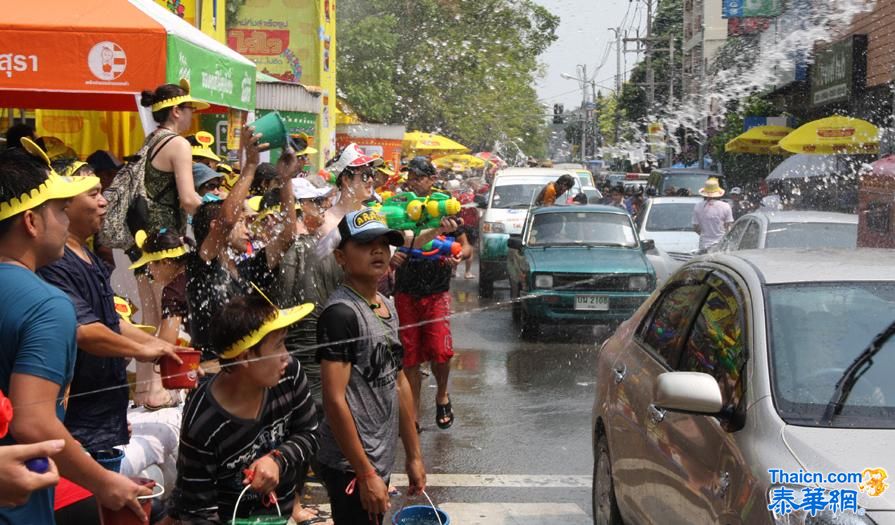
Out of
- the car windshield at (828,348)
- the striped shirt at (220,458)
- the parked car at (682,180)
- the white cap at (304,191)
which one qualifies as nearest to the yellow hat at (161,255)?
the white cap at (304,191)

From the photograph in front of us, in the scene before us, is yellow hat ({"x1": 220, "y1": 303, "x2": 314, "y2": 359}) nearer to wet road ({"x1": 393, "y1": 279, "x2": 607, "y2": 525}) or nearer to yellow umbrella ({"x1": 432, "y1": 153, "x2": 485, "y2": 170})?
wet road ({"x1": 393, "y1": 279, "x2": 607, "y2": 525})

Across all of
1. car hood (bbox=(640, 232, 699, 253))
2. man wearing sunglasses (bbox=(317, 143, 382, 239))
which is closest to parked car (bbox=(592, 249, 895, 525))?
man wearing sunglasses (bbox=(317, 143, 382, 239))

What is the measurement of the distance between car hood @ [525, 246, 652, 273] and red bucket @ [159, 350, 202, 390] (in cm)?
859

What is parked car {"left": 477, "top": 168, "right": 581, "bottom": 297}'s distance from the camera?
680 inches

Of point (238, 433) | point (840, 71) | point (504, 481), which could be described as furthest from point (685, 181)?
point (238, 433)

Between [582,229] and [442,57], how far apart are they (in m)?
8.86

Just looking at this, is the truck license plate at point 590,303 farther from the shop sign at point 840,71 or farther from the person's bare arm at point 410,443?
the shop sign at point 840,71

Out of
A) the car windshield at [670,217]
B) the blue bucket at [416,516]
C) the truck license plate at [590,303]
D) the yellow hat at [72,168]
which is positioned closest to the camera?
the blue bucket at [416,516]

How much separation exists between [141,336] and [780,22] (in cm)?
1872

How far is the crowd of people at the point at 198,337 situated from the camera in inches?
121

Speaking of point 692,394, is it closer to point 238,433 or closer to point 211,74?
point 238,433

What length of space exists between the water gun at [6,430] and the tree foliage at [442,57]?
12895 mm

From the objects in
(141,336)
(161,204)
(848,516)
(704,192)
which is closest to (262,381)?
(141,336)
